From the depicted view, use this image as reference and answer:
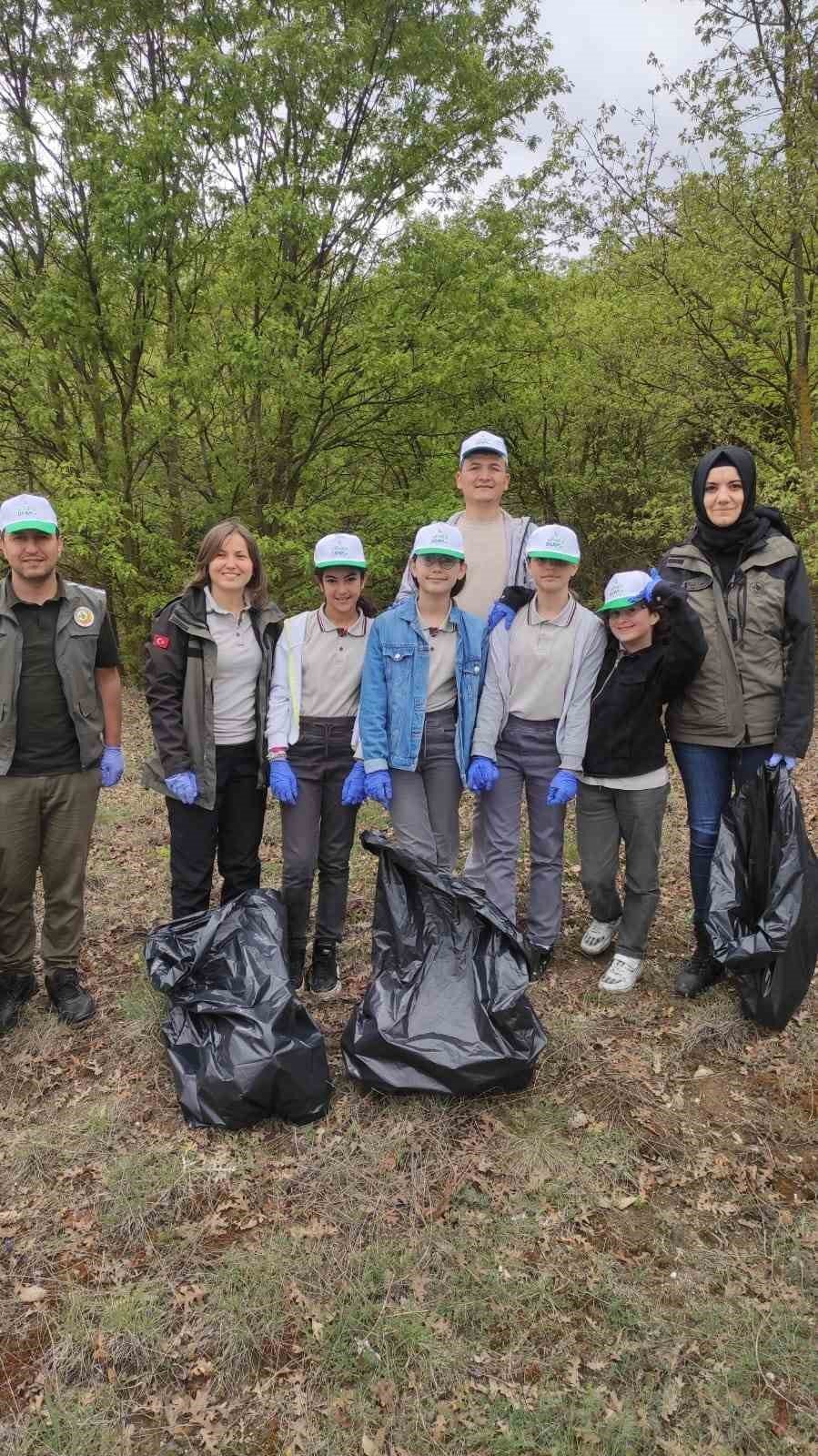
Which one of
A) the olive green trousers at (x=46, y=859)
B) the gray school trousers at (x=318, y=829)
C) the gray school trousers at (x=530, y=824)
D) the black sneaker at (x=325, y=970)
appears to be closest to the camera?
the olive green trousers at (x=46, y=859)

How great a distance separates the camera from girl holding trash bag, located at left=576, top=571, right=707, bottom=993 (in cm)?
325

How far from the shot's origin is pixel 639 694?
11.0ft

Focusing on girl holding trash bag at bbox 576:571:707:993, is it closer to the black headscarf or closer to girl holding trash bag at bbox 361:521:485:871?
the black headscarf

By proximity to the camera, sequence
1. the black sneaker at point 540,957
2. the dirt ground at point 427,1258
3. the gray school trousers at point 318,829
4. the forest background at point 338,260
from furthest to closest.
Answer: the forest background at point 338,260, the black sneaker at point 540,957, the gray school trousers at point 318,829, the dirt ground at point 427,1258

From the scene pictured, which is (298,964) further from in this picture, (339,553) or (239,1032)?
(339,553)

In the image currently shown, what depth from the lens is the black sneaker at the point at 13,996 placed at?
3338 mm

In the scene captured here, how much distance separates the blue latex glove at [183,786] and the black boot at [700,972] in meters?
2.18

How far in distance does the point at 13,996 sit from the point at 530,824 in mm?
2248

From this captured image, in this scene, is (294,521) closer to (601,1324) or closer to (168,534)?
(168,534)

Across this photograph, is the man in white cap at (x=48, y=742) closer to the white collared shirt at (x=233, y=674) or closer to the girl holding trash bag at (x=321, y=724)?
the white collared shirt at (x=233, y=674)

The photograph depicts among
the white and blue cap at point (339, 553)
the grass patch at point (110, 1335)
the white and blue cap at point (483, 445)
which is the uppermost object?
the white and blue cap at point (483, 445)

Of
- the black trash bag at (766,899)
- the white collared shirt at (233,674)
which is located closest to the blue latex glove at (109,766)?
the white collared shirt at (233,674)

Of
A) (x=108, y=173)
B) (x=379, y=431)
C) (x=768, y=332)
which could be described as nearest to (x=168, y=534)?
(x=379, y=431)

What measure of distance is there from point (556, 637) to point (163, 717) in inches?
63.0
